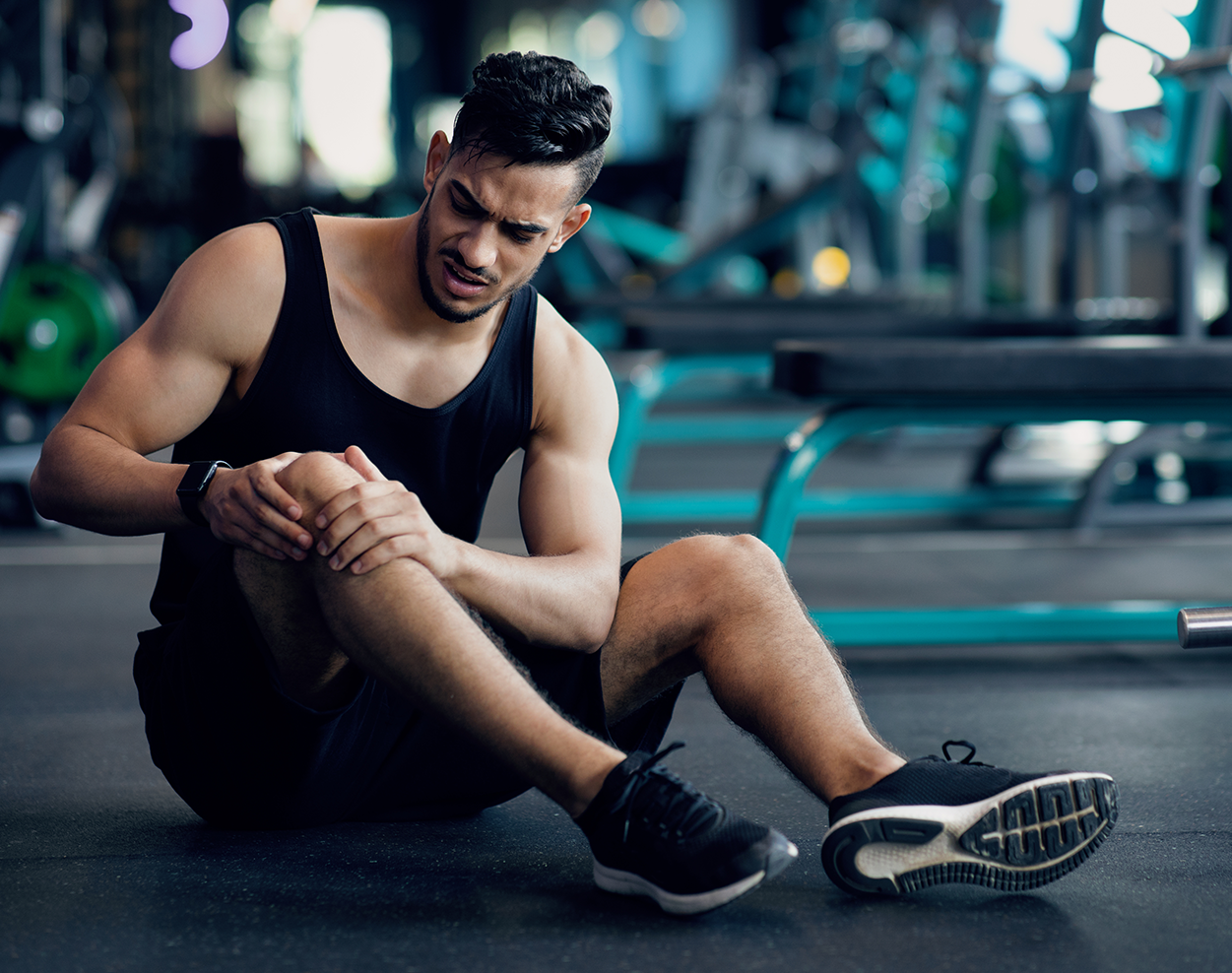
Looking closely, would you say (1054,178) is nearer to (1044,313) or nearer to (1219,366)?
(1044,313)

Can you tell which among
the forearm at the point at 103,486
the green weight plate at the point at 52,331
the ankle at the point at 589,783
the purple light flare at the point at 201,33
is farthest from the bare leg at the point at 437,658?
the purple light flare at the point at 201,33

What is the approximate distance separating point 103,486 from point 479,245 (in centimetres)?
43

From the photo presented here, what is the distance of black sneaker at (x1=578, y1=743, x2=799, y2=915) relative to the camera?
3.42 ft

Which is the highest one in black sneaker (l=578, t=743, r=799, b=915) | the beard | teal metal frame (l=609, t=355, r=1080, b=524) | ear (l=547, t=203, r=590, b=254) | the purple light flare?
the purple light flare

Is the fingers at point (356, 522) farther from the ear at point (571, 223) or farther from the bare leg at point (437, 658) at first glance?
the ear at point (571, 223)

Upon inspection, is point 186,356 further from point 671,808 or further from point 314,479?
point 671,808

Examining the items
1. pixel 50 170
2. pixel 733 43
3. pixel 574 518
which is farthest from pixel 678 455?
pixel 733 43

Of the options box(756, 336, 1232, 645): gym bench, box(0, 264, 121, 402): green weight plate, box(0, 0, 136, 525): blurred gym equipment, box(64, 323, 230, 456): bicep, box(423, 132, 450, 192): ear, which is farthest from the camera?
box(0, 264, 121, 402): green weight plate

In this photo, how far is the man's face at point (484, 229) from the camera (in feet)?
4.14

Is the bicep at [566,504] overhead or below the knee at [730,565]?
overhead

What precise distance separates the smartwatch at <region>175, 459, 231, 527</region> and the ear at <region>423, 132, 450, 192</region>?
1.30 feet

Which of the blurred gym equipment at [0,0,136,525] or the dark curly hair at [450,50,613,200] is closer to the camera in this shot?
the dark curly hair at [450,50,613,200]

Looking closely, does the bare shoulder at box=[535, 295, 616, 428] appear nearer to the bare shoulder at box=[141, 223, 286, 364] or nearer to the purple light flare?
the bare shoulder at box=[141, 223, 286, 364]

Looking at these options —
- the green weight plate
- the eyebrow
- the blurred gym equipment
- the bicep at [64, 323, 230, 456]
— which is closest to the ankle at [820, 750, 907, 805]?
the eyebrow
